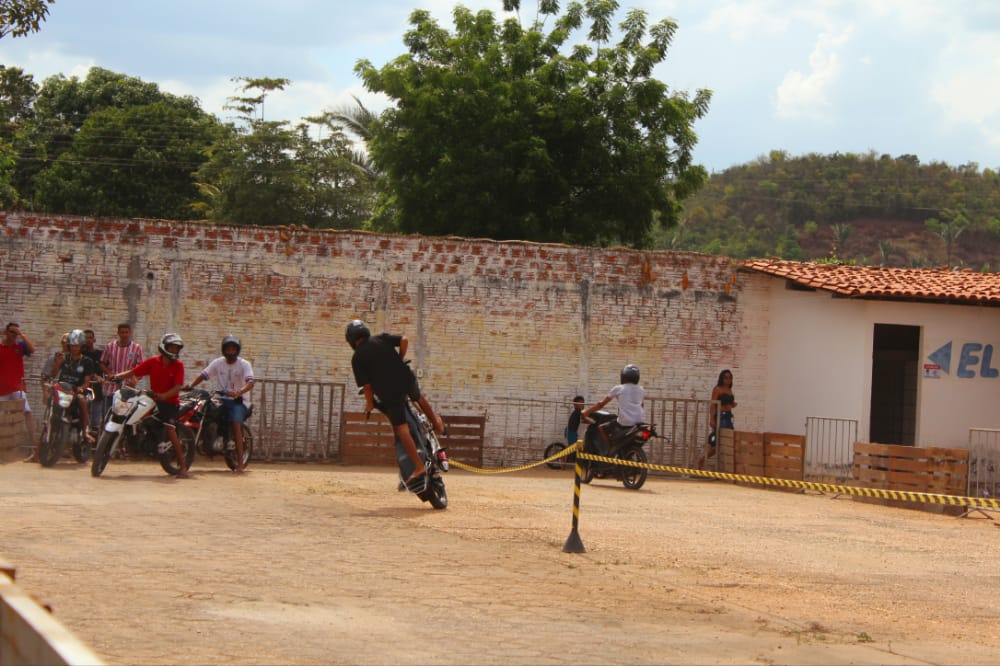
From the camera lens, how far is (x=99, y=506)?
38.1 feet

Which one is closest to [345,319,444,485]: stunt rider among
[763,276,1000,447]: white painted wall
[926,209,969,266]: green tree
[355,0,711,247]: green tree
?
[763,276,1000,447]: white painted wall

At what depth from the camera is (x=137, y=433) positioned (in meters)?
15.1

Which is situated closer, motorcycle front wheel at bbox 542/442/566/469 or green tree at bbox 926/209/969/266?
motorcycle front wheel at bbox 542/442/566/469

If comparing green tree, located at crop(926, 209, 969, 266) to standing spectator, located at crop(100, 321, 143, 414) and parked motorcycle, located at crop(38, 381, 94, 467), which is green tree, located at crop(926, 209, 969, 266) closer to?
standing spectator, located at crop(100, 321, 143, 414)

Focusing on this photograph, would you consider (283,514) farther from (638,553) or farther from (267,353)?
(267,353)

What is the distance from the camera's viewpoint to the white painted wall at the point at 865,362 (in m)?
A: 20.8

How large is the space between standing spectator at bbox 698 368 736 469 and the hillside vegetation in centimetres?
5153

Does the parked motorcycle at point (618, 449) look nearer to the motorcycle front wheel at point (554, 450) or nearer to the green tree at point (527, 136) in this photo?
the motorcycle front wheel at point (554, 450)

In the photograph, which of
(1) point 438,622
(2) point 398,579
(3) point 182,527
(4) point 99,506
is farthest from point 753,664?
(4) point 99,506

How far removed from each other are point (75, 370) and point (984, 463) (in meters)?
13.2

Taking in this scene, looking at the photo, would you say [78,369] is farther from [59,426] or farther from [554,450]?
[554,450]

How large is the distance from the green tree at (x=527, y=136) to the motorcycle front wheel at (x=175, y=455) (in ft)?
50.4

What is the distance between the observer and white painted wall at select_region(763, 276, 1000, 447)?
818 inches

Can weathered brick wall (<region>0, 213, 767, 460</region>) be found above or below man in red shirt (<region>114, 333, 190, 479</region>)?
above
